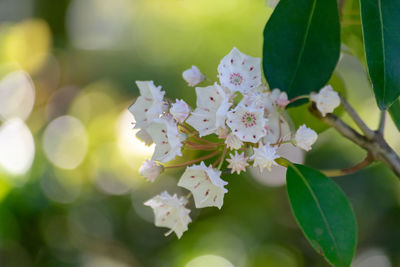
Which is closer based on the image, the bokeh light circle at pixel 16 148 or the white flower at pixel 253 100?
the white flower at pixel 253 100

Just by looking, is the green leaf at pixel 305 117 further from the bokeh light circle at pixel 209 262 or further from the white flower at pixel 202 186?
the bokeh light circle at pixel 209 262

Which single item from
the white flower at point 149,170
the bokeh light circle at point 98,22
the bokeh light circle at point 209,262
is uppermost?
the white flower at point 149,170

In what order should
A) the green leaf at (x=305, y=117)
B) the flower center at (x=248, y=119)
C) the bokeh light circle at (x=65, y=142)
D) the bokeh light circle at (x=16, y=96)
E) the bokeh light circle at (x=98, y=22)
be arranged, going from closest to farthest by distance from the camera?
the flower center at (x=248, y=119) < the green leaf at (x=305, y=117) < the bokeh light circle at (x=65, y=142) < the bokeh light circle at (x=16, y=96) < the bokeh light circle at (x=98, y=22)

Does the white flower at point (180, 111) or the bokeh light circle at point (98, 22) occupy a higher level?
the white flower at point (180, 111)

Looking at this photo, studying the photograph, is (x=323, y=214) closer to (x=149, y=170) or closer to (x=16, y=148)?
(x=149, y=170)

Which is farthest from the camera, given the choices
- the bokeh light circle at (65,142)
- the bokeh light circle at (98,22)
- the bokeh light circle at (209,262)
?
the bokeh light circle at (98,22)

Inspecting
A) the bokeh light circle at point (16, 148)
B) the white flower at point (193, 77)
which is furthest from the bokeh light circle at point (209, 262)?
the white flower at point (193, 77)

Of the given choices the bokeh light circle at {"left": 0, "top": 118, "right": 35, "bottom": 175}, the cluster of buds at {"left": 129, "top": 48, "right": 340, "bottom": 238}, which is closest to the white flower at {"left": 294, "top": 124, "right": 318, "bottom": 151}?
the cluster of buds at {"left": 129, "top": 48, "right": 340, "bottom": 238}

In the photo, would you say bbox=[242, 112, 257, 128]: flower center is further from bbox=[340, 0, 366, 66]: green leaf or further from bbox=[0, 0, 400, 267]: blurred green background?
bbox=[0, 0, 400, 267]: blurred green background
